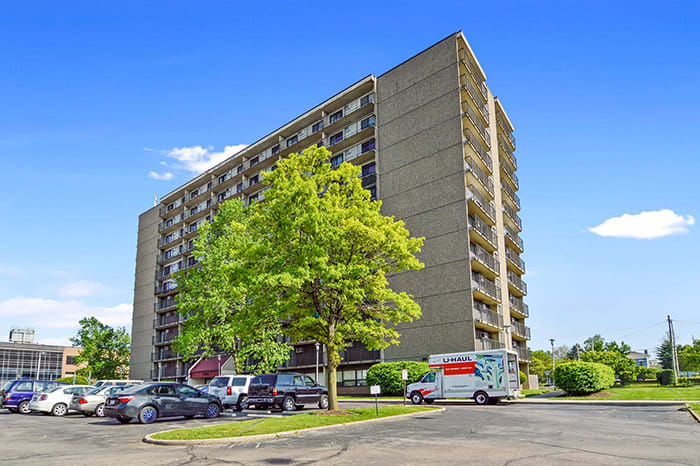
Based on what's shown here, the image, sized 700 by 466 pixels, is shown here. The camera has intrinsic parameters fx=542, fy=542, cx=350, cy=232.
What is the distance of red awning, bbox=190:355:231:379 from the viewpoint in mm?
54500

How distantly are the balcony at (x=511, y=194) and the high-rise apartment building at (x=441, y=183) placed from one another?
14 centimetres

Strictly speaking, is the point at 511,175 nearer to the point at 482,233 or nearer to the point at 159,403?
the point at 482,233

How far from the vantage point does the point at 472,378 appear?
29.0m

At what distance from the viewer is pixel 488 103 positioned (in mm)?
50094

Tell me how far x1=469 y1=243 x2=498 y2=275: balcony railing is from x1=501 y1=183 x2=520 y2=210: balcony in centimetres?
984

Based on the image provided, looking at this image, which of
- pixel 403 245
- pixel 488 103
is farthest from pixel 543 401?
pixel 488 103

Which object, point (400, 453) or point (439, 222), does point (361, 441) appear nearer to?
point (400, 453)

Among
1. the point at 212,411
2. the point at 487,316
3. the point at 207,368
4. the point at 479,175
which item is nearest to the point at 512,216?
the point at 479,175

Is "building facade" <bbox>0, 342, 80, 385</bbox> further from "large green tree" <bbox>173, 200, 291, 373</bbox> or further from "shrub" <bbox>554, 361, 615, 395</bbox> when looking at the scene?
"shrub" <bbox>554, 361, 615, 395</bbox>

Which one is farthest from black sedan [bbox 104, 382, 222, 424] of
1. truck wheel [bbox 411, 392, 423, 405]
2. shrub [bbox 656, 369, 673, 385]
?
shrub [bbox 656, 369, 673, 385]

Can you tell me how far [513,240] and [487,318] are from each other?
13953 mm

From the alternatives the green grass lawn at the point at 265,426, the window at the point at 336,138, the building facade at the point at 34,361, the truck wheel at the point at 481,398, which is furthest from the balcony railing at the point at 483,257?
the building facade at the point at 34,361

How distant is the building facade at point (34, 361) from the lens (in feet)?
323

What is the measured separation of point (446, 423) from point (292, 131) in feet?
154
